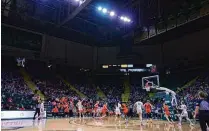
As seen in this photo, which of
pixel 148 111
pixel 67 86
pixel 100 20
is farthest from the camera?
pixel 67 86

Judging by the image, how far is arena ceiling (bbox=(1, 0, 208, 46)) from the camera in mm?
21219

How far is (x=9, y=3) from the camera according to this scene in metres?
23.2

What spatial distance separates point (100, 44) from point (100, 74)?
4162 millimetres

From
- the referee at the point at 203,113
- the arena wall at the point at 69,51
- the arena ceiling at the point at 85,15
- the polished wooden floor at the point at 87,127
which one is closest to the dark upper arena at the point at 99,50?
the arena ceiling at the point at 85,15

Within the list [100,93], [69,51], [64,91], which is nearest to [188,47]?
[100,93]

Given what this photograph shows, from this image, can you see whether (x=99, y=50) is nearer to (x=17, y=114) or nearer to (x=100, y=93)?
(x=100, y=93)

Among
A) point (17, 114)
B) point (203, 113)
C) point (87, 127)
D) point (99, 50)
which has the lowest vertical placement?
point (87, 127)

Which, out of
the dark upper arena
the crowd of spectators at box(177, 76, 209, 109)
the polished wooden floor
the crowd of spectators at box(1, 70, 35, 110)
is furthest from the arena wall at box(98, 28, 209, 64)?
the polished wooden floor

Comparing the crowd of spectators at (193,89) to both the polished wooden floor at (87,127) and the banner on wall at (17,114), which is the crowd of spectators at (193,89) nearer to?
the polished wooden floor at (87,127)

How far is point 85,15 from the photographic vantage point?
81.1 ft

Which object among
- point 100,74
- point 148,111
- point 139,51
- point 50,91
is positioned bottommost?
point 148,111

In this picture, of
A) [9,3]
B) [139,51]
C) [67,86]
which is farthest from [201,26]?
[9,3]

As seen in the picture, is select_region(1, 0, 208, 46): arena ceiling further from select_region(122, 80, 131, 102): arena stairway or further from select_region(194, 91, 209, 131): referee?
select_region(194, 91, 209, 131): referee

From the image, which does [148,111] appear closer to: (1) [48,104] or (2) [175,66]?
(1) [48,104]
